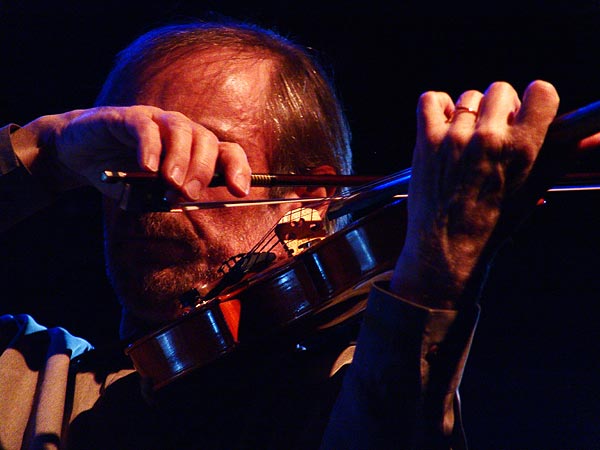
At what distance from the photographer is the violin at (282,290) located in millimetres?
1133

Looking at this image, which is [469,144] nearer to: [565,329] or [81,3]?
[565,329]

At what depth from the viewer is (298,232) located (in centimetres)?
140

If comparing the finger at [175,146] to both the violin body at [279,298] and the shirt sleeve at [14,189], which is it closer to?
the violin body at [279,298]

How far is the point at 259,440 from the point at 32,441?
477 mm

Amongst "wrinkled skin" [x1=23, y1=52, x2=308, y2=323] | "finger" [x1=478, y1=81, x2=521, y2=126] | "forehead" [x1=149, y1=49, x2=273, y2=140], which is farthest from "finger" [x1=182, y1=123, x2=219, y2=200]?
"forehead" [x1=149, y1=49, x2=273, y2=140]

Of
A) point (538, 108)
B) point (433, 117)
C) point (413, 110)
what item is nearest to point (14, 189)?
point (433, 117)

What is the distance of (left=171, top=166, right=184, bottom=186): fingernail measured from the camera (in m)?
1.02

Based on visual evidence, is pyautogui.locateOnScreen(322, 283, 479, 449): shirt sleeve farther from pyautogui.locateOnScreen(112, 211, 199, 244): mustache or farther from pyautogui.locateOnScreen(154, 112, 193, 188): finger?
pyautogui.locateOnScreen(112, 211, 199, 244): mustache

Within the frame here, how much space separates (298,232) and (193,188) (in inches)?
15.8

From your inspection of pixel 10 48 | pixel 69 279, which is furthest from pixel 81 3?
pixel 69 279

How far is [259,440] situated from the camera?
1.19 metres

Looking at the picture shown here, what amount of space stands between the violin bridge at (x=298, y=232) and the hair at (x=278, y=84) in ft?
1.04

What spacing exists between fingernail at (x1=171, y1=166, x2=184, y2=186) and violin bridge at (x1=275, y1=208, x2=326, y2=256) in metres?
0.39

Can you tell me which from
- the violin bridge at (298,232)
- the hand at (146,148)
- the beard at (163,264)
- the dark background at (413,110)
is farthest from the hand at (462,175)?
the dark background at (413,110)
